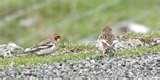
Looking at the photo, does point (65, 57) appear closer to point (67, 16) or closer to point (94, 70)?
point (94, 70)

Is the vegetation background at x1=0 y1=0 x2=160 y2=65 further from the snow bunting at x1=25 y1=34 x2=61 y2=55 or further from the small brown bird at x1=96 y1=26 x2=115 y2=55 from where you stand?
the small brown bird at x1=96 y1=26 x2=115 y2=55

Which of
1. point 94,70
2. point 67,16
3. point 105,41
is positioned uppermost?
point 67,16

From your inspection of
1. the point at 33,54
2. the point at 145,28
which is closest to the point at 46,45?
Answer: the point at 33,54

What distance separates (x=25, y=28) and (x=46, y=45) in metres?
25.5

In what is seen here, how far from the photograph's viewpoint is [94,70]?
68.5ft

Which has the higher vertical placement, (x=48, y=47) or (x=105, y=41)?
(x=48, y=47)

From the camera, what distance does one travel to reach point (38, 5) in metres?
49.3

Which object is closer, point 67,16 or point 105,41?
point 105,41

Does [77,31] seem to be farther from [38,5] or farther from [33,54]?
[33,54]

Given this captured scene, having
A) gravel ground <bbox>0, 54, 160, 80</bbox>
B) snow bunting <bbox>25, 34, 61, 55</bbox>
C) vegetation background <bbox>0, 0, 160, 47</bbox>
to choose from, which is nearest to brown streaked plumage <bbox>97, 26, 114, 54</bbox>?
gravel ground <bbox>0, 54, 160, 80</bbox>

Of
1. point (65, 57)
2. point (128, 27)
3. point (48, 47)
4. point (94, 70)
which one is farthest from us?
point (128, 27)

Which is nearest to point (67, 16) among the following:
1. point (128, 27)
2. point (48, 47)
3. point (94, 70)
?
point (128, 27)

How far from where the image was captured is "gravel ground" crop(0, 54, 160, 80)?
2056 cm

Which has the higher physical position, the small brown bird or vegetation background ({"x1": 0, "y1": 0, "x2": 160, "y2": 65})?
vegetation background ({"x1": 0, "y1": 0, "x2": 160, "y2": 65})
